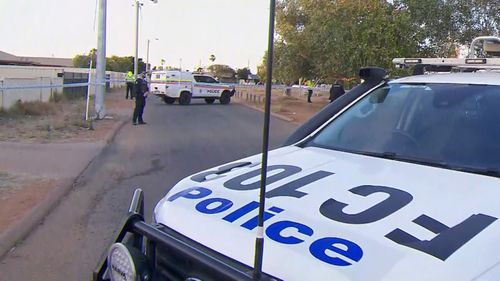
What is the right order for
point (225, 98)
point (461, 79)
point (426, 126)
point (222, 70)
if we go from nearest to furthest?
point (426, 126), point (461, 79), point (225, 98), point (222, 70)

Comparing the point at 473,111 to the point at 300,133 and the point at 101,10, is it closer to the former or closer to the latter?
the point at 300,133

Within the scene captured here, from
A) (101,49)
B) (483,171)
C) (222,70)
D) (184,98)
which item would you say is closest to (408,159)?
(483,171)

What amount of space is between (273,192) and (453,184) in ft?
2.70

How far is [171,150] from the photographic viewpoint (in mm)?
11703

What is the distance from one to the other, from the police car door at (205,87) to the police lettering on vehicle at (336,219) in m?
29.2

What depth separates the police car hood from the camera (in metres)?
1.73

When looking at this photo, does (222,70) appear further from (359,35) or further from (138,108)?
(138,108)

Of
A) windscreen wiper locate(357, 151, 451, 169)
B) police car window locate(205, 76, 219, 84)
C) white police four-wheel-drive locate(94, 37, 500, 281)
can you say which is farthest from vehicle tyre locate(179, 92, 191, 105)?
windscreen wiper locate(357, 151, 451, 169)

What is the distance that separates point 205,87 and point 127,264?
30247 millimetres

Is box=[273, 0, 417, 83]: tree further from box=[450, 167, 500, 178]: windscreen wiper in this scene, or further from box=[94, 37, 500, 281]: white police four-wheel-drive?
box=[450, 167, 500, 178]: windscreen wiper

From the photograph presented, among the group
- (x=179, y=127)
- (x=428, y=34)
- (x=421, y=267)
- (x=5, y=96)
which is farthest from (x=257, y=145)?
(x=421, y=267)

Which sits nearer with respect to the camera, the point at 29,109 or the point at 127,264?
the point at 127,264

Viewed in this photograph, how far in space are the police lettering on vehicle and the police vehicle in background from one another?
27.8 meters

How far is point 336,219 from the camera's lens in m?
2.03
